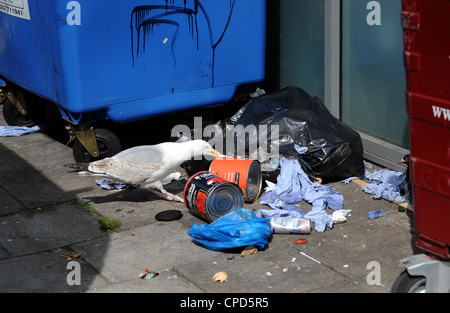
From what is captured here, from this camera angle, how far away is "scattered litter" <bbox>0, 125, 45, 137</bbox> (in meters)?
6.38

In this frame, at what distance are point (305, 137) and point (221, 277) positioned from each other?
175cm

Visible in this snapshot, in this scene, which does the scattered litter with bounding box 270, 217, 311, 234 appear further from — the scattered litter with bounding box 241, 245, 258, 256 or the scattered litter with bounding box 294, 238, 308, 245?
the scattered litter with bounding box 241, 245, 258, 256

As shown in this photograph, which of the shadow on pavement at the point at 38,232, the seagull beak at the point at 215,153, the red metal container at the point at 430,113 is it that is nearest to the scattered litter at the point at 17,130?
the shadow on pavement at the point at 38,232

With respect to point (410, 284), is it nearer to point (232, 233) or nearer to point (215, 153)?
point (232, 233)

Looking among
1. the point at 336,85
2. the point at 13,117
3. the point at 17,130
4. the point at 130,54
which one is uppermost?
the point at 130,54

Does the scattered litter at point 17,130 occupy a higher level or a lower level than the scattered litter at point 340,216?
higher

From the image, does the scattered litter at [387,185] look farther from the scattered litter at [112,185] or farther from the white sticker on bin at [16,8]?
the white sticker on bin at [16,8]

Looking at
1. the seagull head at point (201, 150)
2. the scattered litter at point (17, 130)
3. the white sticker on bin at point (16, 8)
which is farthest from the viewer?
the scattered litter at point (17, 130)

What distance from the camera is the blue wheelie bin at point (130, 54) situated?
5.02m

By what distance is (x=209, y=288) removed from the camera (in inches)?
144

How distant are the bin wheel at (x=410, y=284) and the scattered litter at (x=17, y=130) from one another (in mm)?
4360

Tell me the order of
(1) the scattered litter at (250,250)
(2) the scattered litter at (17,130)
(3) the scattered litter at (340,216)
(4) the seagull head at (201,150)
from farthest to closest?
1. (2) the scattered litter at (17,130)
2. (4) the seagull head at (201,150)
3. (3) the scattered litter at (340,216)
4. (1) the scattered litter at (250,250)

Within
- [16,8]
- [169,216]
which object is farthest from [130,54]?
[169,216]

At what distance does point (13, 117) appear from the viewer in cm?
654
